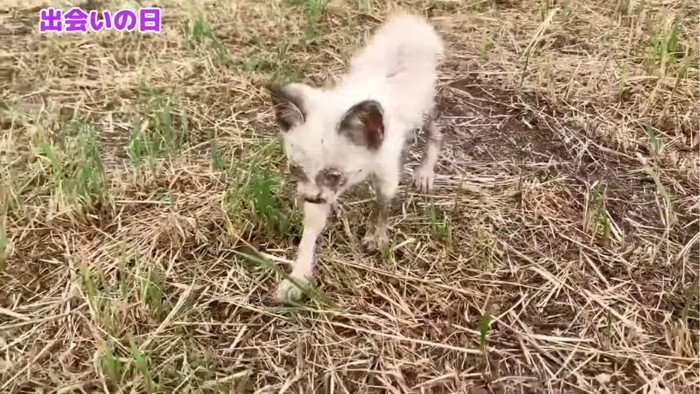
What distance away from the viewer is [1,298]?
1.24 meters

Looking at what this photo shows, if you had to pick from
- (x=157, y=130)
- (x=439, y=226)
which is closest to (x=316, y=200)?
(x=439, y=226)

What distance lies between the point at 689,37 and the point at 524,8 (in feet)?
1.45

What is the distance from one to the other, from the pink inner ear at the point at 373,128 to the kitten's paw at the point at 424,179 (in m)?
0.34

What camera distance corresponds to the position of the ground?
113cm

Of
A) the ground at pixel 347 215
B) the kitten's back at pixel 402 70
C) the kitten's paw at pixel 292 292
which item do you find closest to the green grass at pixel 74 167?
the ground at pixel 347 215

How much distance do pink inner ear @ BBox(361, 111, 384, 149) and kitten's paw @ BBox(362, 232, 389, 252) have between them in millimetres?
252

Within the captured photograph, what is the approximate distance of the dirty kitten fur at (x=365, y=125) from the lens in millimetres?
1061

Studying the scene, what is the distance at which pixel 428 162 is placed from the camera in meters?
1.43

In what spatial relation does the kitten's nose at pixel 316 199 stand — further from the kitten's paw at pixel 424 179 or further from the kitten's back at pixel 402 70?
the kitten's paw at pixel 424 179

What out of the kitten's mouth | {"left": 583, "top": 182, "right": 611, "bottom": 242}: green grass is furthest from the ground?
the kitten's mouth

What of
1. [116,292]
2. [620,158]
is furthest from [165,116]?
[620,158]

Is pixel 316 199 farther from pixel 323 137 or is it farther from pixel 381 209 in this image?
pixel 381 209

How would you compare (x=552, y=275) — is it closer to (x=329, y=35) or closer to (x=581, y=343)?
(x=581, y=343)

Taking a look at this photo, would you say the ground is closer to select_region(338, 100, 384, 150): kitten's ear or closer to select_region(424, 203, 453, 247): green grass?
select_region(424, 203, 453, 247): green grass
